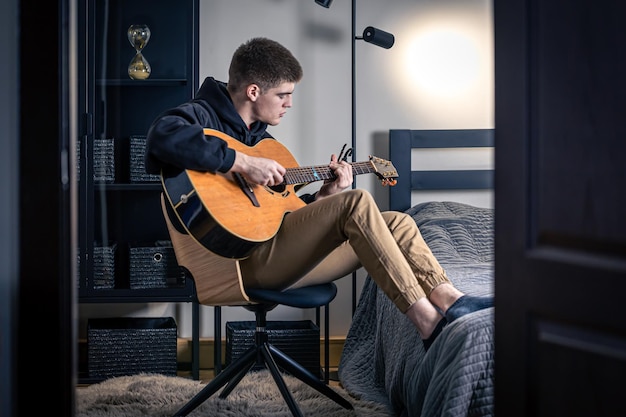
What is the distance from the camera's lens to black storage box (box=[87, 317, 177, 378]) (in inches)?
125

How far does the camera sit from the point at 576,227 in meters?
1.26

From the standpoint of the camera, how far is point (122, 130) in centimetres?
344

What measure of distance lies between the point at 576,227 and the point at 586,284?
90mm

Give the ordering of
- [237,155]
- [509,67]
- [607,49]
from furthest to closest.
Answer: [237,155] < [509,67] < [607,49]

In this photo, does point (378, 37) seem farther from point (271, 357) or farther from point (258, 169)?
point (271, 357)

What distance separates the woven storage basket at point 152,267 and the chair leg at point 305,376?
76 cm

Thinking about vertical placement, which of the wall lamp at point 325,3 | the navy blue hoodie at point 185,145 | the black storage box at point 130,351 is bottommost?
the black storage box at point 130,351

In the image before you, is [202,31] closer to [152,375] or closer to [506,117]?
[152,375]

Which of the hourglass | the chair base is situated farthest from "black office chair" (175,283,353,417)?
the hourglass

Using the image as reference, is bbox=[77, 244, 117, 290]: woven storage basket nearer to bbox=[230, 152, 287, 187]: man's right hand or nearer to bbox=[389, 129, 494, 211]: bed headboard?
bbox=[230, 152, 287, 187]: man's right hand

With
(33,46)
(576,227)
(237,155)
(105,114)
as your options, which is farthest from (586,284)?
(105,114)

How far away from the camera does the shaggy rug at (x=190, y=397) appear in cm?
264

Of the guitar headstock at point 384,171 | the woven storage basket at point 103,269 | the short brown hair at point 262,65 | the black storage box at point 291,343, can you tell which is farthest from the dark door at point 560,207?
the woven storage basket at point 103,269

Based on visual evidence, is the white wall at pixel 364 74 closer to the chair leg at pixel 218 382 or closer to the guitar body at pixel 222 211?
the chair leg at pixel 218 382
